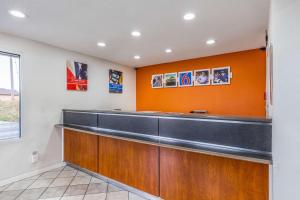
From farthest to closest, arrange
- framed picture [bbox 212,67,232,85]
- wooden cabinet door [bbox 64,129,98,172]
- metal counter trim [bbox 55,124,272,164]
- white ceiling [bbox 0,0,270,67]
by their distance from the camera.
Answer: framed picture [bbox 212,67,232,85] < wooden cabinet door [bbox 64,129,98,172] < white ceiling [bbox 0,0,270,67] < metal counter trim [bbox 55,124,272,164]

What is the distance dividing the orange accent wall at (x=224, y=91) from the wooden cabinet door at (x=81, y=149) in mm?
2579

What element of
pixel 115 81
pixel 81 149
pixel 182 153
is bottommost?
pixel 81 149

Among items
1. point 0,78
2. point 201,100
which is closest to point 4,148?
point 0,78

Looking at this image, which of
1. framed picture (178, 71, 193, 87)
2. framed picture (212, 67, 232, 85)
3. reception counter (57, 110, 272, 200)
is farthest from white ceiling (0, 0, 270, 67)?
reception counter (57, 110, 272, 200)

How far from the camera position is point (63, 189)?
2771 millimetres

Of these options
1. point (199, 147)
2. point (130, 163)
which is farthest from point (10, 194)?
point (199, 147)

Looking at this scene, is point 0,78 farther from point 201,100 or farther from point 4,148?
point 201,100

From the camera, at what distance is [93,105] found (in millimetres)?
4402

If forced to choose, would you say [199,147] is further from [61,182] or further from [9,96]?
[9,96]

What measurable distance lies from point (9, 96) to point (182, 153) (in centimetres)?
311

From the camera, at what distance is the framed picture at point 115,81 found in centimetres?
493

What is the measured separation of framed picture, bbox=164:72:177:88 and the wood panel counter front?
9.04ft

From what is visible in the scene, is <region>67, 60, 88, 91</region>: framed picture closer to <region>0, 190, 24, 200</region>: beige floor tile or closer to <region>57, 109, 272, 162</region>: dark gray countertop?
<region>57, 109, 272, 162</region>: dark gray countertop

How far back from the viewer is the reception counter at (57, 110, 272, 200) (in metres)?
1.66
